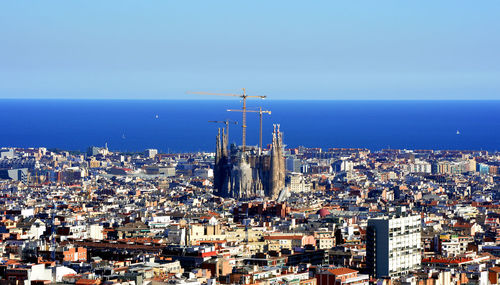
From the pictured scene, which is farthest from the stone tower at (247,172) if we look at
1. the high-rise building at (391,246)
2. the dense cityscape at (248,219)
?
the high-rise building at (391,246)

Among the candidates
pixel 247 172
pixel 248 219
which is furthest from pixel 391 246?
pixel 247 172

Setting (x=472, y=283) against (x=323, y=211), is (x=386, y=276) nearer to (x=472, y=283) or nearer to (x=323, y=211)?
(x=472, y=283)

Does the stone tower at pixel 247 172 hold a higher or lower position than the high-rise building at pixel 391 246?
higher

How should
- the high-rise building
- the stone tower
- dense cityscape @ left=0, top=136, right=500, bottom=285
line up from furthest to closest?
the stone tower
the high-rise building
dense cityscape @ left=0, top=136, right=500, bottom=285

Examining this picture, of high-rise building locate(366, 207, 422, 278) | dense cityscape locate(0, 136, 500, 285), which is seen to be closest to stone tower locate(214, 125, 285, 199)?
dense cityscape locate(0, 136, 500, 285)

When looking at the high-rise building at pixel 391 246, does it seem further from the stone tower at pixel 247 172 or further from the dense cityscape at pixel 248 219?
the stone tower at pixel 247 172

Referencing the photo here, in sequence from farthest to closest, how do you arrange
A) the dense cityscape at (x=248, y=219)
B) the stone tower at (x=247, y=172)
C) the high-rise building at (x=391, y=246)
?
1. the stone tower at (x=247, y=172)
2. the high-rise building at (x=391, y=246)
3. the dense cityscape at (x=248, y=219)

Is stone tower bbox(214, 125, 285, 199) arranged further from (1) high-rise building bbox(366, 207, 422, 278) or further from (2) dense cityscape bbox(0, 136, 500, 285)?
(1) high-rise building bbox(366, 207, 422, 278)
